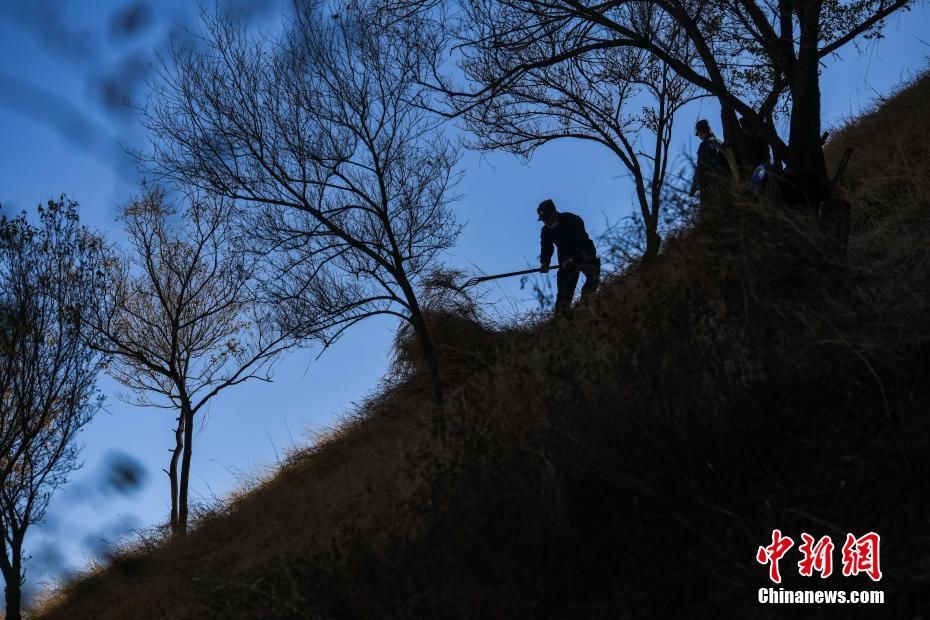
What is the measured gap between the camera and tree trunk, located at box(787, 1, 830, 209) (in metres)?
8.20

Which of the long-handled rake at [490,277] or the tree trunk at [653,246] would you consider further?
the long-handled rake at [490,277]

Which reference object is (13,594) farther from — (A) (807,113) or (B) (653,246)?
(A) (807,113)

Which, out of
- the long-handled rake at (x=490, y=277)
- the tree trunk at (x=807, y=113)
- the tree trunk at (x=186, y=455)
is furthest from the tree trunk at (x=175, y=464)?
the tree trunk at (x=807, y=113)

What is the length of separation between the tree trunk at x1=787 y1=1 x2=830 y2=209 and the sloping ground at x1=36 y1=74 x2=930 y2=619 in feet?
5.34

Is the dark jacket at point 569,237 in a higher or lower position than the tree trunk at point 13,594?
higher

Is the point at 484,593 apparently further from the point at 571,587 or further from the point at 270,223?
the point at 270,223

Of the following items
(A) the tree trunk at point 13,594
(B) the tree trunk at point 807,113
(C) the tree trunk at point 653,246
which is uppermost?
(B) the tree trunk at point 807,113

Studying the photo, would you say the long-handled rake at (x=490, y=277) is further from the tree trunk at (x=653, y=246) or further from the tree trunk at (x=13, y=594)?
the tree trunk at (x=13, y=594)

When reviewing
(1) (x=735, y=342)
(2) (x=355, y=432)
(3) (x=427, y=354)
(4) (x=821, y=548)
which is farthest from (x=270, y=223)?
(4) (x=821, y=548)

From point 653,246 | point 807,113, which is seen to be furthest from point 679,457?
point 807,113

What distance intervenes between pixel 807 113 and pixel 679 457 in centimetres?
484

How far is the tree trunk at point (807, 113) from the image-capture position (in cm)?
820

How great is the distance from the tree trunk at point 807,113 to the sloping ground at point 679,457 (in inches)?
64.1

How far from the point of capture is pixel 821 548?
4477 millimetres
